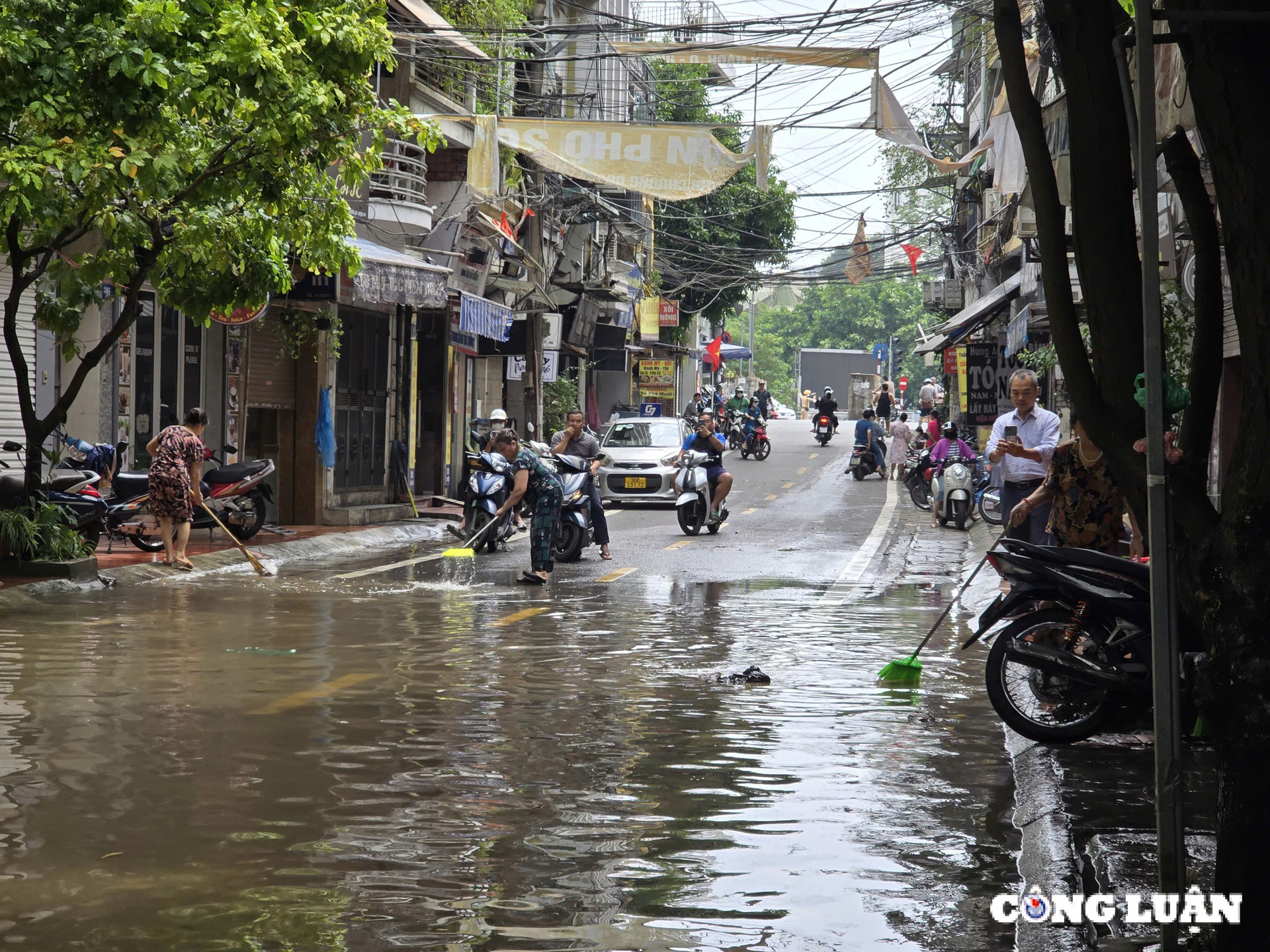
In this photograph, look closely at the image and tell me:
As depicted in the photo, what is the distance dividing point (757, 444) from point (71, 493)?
2696 centimetres

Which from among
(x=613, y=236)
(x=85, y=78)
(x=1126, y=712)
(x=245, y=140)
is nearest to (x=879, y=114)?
(x=245, y=140)

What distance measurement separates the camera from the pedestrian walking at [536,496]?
1489 cm

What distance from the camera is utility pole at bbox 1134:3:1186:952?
381cm

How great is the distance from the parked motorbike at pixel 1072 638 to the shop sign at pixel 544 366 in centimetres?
2811

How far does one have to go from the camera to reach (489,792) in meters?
6.11

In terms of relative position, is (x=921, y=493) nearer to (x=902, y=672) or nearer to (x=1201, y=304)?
(x=902, y=672)

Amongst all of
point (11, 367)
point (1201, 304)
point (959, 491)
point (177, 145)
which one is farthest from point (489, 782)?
point (959, 491)

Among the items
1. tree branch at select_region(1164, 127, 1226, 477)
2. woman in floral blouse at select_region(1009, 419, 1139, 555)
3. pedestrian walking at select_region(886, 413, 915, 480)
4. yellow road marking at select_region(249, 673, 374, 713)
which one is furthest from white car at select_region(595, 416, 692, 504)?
tree branch at select_region(1164, 127, 1226, 477)

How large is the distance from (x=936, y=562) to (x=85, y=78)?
1104cm

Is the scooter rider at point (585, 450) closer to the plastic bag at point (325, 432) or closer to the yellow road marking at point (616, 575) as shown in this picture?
the yellow road marking at point (616, 575)

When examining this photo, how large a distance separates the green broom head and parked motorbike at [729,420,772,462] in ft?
103

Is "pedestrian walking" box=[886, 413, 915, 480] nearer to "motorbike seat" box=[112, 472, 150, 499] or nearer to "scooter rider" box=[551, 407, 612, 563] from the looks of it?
"scooter rider" box=[551, 407, 612, 563]

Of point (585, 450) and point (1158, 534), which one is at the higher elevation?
point (585, 450)

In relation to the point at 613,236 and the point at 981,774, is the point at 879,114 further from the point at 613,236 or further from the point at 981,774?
the point at 613,236
